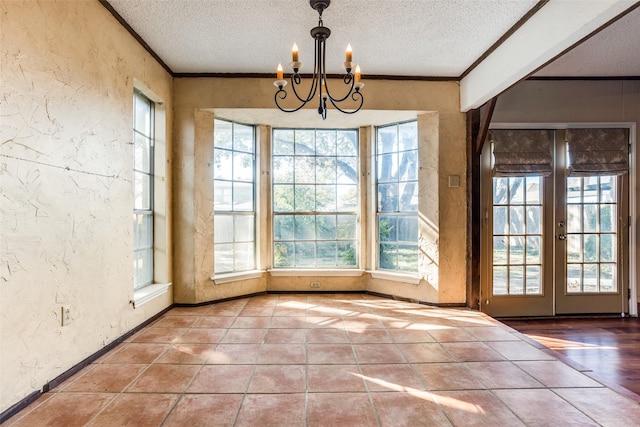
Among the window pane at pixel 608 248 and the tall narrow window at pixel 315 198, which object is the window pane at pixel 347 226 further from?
the window pane at pixel 608 248

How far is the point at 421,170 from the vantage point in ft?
13.0

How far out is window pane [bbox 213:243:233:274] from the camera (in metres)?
4.00

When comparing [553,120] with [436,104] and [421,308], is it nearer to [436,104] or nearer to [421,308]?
[436,104]

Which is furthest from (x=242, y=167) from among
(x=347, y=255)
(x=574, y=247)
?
(x=574, y=247)

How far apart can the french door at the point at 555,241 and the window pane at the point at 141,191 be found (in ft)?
12.1

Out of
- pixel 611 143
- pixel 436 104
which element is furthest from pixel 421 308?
pixel 611 143

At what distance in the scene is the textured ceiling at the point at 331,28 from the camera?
2.56 metres

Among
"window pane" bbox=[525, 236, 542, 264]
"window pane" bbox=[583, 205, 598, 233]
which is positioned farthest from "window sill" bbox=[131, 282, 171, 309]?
"window pane" bbox=[583, 205, 598, 233]

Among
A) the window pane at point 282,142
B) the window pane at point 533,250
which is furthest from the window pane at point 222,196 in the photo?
the window pane at point 533,250

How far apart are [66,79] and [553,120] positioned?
185 inches

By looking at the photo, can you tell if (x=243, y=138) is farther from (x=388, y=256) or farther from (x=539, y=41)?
(x=539, y=41)

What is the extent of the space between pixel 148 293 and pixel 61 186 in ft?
4.61

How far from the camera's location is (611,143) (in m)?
3.99

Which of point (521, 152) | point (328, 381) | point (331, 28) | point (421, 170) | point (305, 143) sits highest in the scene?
point (331, 28)
